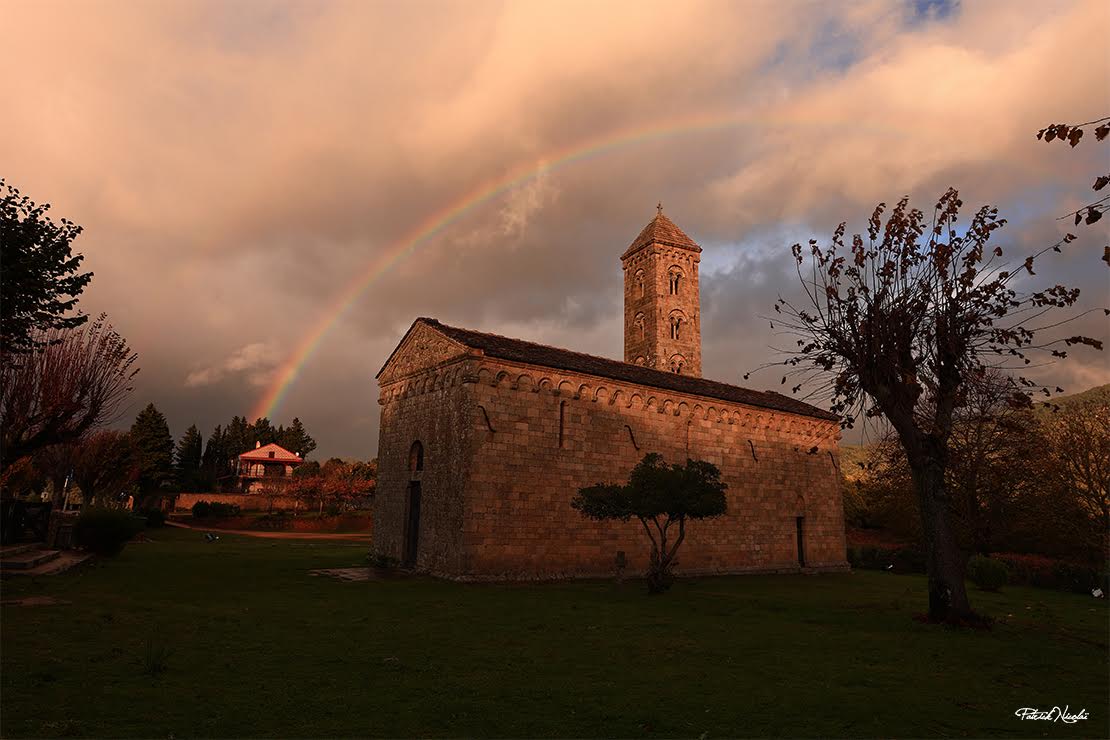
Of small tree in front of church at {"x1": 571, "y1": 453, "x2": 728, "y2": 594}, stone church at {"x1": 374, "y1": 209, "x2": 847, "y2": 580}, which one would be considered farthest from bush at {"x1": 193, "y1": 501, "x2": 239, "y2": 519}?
small tree in front of church at {"x1": 571, "y1": 453, "x2": 728, "y2": 594}

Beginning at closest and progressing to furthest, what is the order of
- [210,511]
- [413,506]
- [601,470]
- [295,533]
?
[601,470] < [413,506] < [295,533] < [210,511]

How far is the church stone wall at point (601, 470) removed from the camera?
2031 cm

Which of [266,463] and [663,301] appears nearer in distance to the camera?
[663,301]

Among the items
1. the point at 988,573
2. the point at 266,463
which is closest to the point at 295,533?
the point at 266,463

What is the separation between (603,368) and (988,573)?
55.7 feet

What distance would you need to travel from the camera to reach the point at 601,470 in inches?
907

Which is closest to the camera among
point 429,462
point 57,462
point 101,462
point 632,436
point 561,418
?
point 561,418

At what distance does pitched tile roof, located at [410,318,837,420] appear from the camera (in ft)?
72.5

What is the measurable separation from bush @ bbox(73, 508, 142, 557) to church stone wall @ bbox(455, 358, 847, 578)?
9.94 m

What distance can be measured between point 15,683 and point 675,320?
38681mm

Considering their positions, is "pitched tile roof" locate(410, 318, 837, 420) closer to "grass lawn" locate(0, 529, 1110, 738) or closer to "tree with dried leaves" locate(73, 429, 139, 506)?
"grass lawn" locate(0, 529, 1110, 738)

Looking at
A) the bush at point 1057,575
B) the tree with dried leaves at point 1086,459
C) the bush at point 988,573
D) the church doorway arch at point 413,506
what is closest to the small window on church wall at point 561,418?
the church doorway arch at point 413,506

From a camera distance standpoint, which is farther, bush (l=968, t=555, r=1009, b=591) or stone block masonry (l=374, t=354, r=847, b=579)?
bush (l=968, t=555, r=1009, b=591)

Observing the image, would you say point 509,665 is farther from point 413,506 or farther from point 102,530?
point 102,530
